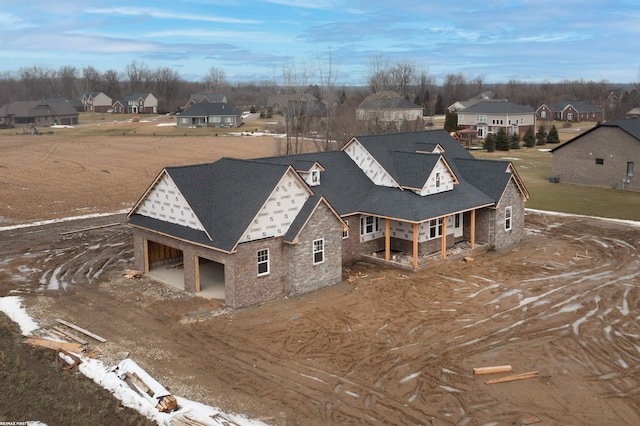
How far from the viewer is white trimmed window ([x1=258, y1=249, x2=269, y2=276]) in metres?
24.2

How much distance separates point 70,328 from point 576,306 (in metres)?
18.0

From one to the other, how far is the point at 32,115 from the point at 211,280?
340 feet

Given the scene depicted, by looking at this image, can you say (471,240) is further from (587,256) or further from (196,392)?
(196,392)

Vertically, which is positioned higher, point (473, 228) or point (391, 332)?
point (473, 228)

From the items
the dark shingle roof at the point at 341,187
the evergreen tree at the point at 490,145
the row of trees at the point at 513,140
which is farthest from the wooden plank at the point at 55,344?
the row of trees at the point at 513,140

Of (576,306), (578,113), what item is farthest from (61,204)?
(578,113)

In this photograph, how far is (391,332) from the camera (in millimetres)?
21094

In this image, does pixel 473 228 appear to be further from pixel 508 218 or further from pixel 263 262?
pixel 263 262

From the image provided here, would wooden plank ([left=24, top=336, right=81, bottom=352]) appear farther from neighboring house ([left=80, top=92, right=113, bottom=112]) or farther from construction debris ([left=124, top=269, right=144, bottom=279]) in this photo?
neighboring house ([left=80, top=92, right=113, bottom=112])

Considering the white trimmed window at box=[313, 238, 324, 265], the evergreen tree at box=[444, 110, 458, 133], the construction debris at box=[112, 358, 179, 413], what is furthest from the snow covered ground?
the evergreen tree at box=[444, 110, 458, 133]

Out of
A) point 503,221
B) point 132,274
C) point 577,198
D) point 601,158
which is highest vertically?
point 601,158

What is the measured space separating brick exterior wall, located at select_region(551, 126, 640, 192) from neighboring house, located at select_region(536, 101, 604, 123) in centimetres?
7768

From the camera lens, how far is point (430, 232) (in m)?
30.8

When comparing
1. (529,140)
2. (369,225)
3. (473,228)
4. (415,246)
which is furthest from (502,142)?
(415,246)
